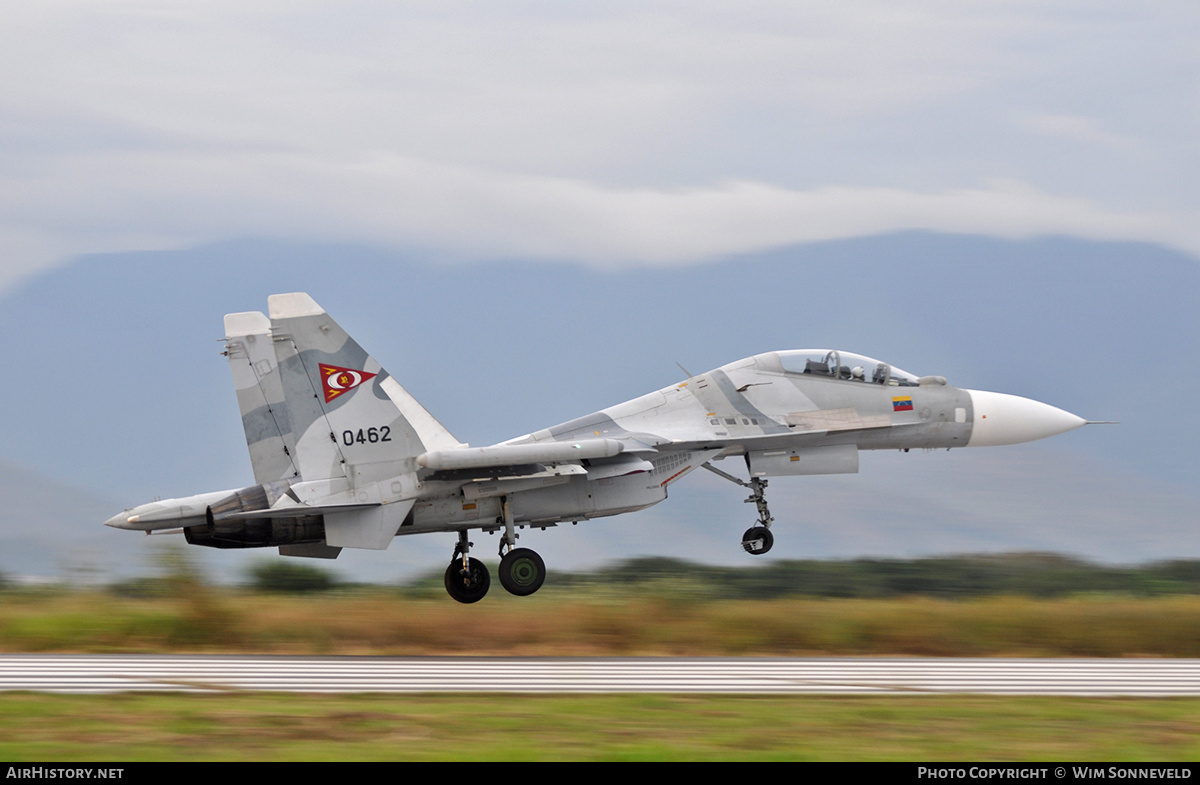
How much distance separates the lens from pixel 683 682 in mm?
13781

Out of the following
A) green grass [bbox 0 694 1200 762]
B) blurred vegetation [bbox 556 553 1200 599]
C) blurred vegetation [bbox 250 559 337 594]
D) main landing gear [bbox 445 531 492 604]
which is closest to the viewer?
green grass [bbox 0 694 1200 762]

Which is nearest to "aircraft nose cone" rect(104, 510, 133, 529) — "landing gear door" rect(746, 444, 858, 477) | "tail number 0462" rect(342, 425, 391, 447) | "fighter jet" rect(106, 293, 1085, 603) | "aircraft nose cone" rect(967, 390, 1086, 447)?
"fighter jet" rect(106, 293, 1085, 603)

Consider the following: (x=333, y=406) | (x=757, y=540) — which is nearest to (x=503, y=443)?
(x=333, y=406)

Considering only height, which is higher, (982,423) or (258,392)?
(258,392)

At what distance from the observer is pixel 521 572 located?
18672mm

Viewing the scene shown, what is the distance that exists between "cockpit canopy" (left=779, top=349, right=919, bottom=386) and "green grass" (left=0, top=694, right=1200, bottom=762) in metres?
8.06

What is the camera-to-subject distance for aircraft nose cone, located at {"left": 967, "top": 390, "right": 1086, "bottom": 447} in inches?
802

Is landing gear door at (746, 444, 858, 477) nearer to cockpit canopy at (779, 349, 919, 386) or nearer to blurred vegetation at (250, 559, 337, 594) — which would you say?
cockpit canopy at (779, 349, 919, 386)

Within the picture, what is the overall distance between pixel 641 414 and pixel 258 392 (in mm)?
6186

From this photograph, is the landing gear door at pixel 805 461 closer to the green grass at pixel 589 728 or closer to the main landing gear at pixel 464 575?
the main landing gear at pixel 464 575

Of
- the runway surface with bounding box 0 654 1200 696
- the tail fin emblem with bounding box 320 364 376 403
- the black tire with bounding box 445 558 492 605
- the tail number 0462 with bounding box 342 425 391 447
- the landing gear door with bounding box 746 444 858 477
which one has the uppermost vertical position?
the tail fin emblem with bounding box 320 364 376 403
